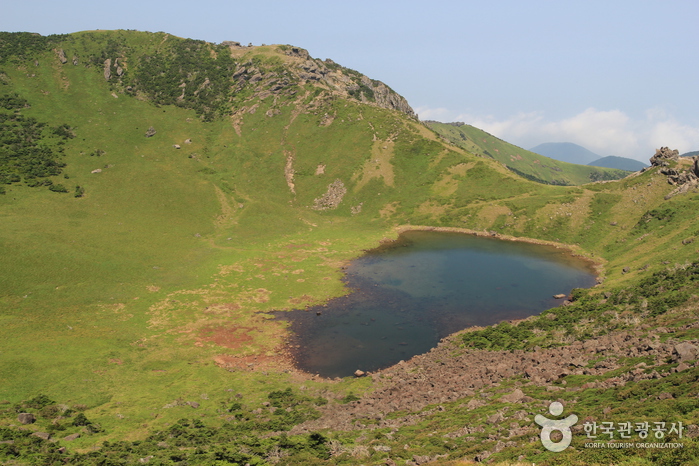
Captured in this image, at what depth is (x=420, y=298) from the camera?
223ft

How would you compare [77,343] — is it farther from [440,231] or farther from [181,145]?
[181,145]

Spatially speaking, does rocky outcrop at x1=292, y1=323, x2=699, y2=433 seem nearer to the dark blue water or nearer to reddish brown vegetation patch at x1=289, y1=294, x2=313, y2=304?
the dark blue water

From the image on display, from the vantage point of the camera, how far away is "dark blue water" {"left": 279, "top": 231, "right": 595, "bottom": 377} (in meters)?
52.0

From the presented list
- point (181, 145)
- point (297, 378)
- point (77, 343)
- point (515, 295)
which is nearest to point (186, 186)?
point (181, 145)

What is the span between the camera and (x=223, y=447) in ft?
91.9

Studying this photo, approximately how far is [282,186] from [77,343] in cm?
9045

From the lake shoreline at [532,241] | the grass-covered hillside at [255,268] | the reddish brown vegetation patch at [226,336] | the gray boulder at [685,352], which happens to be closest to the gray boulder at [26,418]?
the grass-covered hillside at [255,268]
